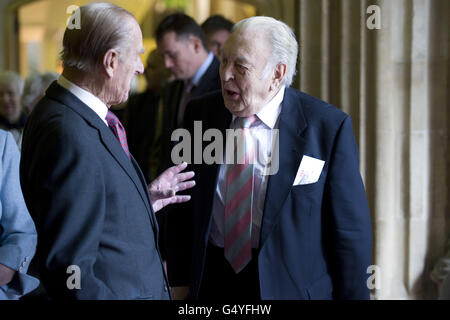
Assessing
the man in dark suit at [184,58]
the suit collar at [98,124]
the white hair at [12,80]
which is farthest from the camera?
the white hair at [12,80]

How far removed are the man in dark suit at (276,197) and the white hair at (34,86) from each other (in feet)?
6.91

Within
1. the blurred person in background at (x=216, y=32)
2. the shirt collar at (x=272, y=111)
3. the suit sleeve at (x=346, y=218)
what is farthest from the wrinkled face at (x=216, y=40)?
the suit sleeve at (x=346, y=218)

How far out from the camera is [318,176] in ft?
7.55

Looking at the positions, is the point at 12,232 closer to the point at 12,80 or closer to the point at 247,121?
the point at 247,121

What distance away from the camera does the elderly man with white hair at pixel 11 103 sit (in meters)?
4.32

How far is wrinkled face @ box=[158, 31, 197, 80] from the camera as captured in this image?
13.3 feet

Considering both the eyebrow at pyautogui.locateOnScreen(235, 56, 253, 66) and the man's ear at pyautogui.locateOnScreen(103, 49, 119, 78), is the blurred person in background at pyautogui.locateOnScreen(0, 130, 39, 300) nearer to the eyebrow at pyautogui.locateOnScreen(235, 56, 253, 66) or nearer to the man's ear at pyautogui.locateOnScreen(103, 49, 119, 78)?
the man's ear at pyautogui.locateOnScreen(103, 49, 119, 78)

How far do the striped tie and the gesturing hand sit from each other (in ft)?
0.73

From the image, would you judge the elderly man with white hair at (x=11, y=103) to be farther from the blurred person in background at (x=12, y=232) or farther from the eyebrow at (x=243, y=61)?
the eyebrow at (x=243, y=61)

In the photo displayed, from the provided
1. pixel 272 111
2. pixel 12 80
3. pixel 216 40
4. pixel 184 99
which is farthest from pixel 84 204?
pixel 216 40

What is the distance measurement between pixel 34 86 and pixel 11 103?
39 cm

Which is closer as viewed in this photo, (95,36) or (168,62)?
(95,36)

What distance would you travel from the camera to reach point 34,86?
4102 millimetres
